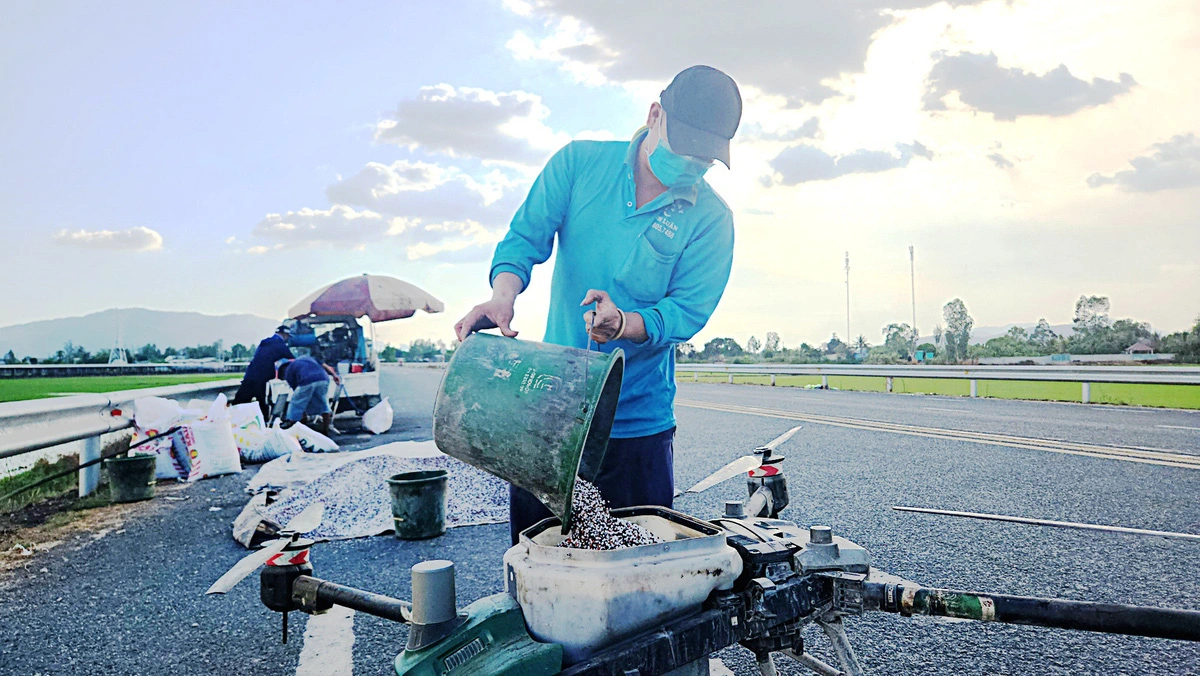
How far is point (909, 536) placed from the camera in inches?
159

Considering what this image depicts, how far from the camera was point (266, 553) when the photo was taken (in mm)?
2074

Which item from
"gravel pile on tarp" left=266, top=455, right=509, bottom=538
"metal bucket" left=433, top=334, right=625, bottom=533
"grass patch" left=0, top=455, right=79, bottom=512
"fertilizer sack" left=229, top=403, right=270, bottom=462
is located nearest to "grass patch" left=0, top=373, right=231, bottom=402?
"grass patch" left=0, top=455, right=79, bottom=512

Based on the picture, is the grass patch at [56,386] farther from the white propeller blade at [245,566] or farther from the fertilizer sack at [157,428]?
the white propeller blade at [245,566]

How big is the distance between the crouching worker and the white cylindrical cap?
9200 mm

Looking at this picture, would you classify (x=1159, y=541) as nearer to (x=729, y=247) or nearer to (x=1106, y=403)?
(x=729, y=247)

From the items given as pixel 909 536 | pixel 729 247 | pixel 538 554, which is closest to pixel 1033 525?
pixel 909 536

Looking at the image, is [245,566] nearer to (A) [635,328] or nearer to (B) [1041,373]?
(A) [635,328]

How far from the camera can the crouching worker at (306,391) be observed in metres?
9.96

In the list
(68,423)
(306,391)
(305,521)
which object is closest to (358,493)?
(68,423)

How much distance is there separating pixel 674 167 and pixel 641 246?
0.98 feet

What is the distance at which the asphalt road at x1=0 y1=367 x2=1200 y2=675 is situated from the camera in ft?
8.38

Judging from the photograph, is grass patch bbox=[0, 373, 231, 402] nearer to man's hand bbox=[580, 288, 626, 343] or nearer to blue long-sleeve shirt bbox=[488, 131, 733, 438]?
blue long-sleeve shirt bbox=[488, 131, 733, 438]

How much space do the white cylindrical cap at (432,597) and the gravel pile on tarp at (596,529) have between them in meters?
0.28

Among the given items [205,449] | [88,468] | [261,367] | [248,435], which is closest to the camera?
[88,468]
